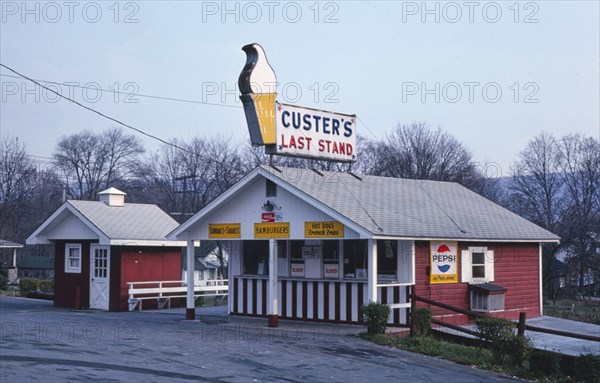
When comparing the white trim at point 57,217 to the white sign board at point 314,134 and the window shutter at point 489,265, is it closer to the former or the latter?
the white sign board at point 314,134

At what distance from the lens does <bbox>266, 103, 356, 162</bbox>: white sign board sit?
75.3 feet

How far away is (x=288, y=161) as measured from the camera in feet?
208

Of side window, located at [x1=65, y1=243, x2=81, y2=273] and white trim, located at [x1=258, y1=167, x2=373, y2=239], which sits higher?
white trim, located at [x1=258, y1=167, x2=373, y2=239]

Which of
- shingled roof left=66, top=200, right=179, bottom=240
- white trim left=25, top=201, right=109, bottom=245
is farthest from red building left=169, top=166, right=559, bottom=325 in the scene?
shingled roof left=66, top=200, right=179, bottom=240

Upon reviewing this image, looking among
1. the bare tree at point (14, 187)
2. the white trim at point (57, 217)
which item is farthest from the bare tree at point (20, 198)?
the white trim at point (57, 217)

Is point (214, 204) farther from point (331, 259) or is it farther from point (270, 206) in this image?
point (331, 259)

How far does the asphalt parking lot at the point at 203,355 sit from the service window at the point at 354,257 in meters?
1.74

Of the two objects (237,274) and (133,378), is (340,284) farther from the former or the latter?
(133,378)

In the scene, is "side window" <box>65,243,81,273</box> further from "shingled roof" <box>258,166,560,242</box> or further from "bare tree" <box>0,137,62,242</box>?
"bare tree" <box>0,137,62,242</box>

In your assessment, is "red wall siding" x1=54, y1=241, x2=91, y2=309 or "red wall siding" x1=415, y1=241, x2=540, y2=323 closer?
"red wall siding" x1=415, y1=241, x2=540, y2=323

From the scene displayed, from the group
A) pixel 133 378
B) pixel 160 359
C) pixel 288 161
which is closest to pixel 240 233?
pixel 160 359

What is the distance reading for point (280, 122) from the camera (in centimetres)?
2286

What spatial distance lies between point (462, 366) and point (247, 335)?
585 cm

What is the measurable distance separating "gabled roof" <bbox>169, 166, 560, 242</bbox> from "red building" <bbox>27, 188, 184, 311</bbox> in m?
5.19
